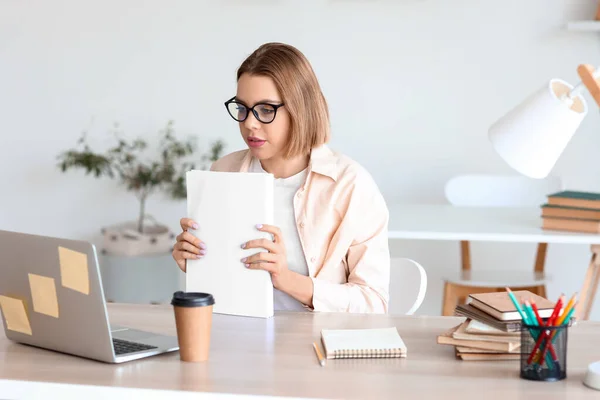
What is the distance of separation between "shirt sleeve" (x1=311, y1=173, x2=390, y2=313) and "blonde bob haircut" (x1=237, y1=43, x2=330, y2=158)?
0.54ft

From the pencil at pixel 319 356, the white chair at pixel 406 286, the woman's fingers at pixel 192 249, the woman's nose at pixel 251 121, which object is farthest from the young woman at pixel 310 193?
the pencil at pixel 319 356

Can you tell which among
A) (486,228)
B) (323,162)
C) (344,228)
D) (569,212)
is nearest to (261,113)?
(323,162)

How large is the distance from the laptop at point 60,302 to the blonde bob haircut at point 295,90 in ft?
1.99

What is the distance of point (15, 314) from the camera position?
63.1 inches

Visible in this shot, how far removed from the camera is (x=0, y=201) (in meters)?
4.52

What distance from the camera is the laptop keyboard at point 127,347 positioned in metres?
1.52

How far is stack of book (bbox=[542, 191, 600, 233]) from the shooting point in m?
3.16

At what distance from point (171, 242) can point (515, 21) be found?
187 cm

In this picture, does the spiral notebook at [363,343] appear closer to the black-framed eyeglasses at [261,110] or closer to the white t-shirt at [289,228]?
the white t-shirt at [289,228]

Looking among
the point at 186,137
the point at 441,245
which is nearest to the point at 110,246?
the point at 186,137

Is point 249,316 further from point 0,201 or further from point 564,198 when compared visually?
point 0,201

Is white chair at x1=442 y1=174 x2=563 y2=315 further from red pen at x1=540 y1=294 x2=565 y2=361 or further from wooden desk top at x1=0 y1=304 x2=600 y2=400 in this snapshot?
red pen at x1=540 y1=294 x2=565 y2=361

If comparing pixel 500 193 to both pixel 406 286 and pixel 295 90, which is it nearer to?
pixel 406 286

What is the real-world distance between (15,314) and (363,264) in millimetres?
771
